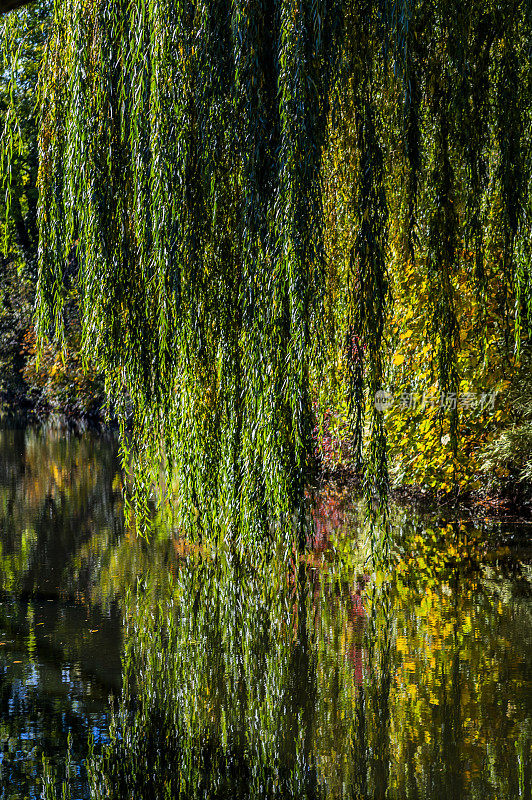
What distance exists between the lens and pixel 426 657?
208 inches

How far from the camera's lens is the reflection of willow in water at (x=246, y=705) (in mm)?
3820

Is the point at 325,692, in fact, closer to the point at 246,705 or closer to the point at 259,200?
the point at 246,705

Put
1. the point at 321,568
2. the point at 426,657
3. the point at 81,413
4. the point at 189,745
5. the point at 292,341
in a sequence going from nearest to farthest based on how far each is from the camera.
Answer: the point at 292,341 → the point at 189,745 → the point at 426,657 → the point at 321,568 → the point at 81,413

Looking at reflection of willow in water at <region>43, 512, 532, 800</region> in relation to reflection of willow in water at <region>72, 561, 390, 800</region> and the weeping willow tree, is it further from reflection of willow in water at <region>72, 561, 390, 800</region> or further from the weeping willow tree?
the weeping willow tree

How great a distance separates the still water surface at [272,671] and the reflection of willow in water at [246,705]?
0.5 inches

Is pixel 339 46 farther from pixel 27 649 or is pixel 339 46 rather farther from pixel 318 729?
pixel 27 649

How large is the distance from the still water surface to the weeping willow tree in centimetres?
70

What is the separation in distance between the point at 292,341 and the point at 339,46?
3.97ft

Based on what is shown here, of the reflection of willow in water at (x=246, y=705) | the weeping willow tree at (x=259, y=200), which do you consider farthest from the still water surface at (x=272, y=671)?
the weeping willow tree at (x=259, y=200)

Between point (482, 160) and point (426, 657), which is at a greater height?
point (482, 160)

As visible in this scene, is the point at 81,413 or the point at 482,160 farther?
the point at 81,413

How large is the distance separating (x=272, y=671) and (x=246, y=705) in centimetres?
50

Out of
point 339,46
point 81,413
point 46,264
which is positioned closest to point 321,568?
point 46,264

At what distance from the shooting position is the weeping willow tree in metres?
3.28
